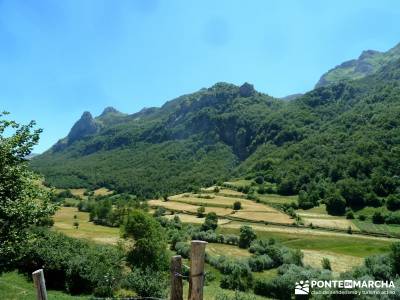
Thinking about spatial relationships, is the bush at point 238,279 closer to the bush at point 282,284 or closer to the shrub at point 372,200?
the bush at point 282,284

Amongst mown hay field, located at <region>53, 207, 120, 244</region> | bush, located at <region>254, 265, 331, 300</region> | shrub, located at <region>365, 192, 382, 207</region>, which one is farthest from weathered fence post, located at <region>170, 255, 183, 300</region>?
shrub, located at <region>365, 192, 382, 207</region>

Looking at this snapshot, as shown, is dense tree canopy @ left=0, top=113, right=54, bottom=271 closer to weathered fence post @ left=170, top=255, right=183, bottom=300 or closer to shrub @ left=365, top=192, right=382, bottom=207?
weathered fence post @ left=170, top=255, right=183, bottom=300

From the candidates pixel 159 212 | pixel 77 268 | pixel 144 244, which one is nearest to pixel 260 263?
pixel 144 244

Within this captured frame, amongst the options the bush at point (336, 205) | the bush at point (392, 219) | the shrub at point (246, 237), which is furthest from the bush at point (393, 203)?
the shrub at point (246, 237)

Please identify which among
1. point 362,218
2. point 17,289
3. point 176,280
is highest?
point 176,280

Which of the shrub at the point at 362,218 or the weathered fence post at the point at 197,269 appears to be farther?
the shrub at the point at 362,218

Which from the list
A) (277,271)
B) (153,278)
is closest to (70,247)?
(153,278)

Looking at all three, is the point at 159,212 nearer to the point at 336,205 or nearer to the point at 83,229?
the point at 83,229

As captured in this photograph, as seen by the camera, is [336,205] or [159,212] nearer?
[159,212]

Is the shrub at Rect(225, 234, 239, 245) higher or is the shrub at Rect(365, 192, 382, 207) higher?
the shrub at Rect(365, 192, 382, 207)

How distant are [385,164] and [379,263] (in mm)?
107018

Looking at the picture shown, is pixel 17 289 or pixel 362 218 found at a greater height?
pixel 362 218

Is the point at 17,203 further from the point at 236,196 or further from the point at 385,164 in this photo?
the point at 385,164

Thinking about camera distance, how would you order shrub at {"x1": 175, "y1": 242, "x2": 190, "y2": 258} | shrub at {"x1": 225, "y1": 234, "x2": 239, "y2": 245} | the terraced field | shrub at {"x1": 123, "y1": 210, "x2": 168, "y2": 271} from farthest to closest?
the terraced field
shrub at {"x1": 225, "y1": 234, "x2": 239, "y2": 245}
shrub at {"x1": 175, "y1": 242, "x2": 190, "y2": 258}
shrub at {"x1": 123, "y1": 210, "x2": 168, "y2": 271}
